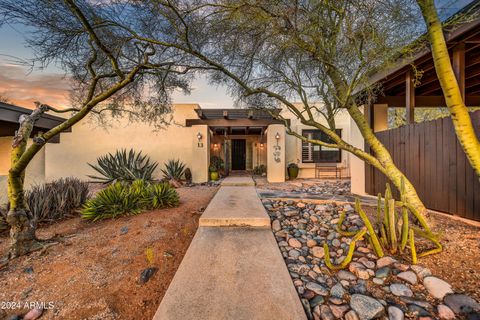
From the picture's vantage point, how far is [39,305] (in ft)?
6.46

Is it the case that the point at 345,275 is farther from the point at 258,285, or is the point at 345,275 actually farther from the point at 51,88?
the point at 51,88

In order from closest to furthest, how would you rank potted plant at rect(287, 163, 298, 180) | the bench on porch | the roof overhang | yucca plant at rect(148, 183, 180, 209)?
the roof overhang → yucca plant at rect(148, 183, 180, 209) → potted plant at rect(287, 163, 298, 180) → the bench on porch

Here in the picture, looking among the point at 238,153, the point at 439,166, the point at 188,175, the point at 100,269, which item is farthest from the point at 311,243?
the point at 238,153

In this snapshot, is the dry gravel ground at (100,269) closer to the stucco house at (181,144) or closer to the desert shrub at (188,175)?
the desert shrub at (188,175)

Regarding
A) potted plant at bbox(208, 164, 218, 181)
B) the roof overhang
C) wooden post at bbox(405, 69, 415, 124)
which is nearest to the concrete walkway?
wooden post at bbox(405, 69, 415, 124)

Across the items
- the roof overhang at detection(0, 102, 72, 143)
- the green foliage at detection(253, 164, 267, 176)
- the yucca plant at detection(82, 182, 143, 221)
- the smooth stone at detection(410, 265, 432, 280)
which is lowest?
the smooth stone at detection(410, 265, 432, 280)

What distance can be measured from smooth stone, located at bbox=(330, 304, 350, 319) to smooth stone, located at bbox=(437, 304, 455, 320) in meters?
0.71

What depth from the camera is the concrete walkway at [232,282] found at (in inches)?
63.4

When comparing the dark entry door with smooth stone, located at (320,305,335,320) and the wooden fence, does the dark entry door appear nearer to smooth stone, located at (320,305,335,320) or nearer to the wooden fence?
the wooden fence

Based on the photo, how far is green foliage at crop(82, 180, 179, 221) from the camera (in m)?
4.06

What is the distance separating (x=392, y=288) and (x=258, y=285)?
1.30 m

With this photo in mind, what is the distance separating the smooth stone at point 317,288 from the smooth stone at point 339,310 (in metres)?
0.16

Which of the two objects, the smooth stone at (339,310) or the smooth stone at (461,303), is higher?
the smooth stone at (461,303)

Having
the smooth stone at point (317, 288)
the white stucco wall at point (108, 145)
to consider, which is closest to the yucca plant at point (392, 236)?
the smooth stone at point (317, 288)
